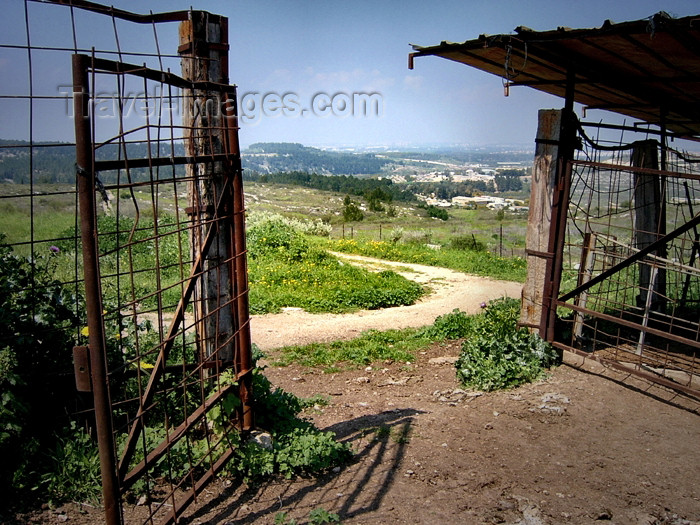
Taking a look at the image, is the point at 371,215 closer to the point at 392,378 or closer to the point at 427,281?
the point at 427,281

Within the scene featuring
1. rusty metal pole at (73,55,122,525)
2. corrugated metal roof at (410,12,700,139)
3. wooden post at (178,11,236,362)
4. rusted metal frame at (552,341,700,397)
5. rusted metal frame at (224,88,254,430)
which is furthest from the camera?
rusted metal frame at (552,341,700,397)

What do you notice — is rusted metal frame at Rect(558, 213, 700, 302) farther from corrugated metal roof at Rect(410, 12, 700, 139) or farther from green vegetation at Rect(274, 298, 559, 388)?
corrugated metal roof at Rect(410, 12, 700, 139)

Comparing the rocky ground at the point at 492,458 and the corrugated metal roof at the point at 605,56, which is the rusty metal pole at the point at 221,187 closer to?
the rocky ground at the point at 492,458

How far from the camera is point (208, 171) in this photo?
3818 mm

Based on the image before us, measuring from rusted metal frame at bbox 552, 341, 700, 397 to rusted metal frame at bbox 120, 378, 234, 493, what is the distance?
4252mm

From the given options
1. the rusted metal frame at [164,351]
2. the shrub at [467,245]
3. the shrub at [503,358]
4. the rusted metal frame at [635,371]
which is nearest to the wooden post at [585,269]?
the rusted metal frame at [635,371]

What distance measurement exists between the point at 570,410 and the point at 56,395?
4.62 m

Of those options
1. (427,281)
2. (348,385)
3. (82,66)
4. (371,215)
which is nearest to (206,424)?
(82,66)

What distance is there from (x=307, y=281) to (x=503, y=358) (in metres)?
6.90

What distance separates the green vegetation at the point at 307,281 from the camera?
11.2 metres

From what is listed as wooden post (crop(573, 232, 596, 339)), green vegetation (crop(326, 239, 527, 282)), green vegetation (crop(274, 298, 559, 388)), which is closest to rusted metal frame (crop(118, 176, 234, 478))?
green vegetation (crop(274, 298, 559, 388))

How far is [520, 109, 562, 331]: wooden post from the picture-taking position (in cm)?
640

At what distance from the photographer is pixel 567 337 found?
6.90 meters

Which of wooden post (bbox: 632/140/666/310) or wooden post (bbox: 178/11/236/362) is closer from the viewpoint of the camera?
wooden post (bbox: 178/11/236/362)
